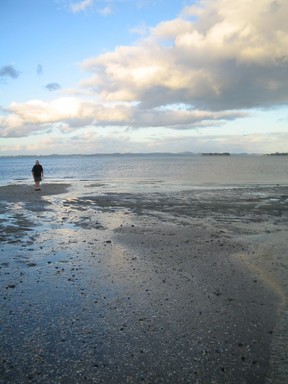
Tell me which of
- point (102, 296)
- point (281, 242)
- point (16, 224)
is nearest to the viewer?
point (102, 296)

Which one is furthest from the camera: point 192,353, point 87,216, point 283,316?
point 87,216

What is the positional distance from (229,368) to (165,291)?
2678 millimetres

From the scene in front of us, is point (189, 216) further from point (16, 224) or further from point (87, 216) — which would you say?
point (16, 224)

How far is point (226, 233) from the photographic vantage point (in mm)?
12766

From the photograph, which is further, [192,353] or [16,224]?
[16,224]

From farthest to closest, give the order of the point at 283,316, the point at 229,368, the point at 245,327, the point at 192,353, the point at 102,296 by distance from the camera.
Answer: the point at 102,296, the point at 283,316, the point at 245,327, the point at 192,353, the point at 229,368

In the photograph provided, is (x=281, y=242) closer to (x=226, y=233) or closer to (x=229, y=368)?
(x=226, y=233)

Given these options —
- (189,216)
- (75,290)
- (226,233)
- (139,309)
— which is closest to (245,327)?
(139,309)

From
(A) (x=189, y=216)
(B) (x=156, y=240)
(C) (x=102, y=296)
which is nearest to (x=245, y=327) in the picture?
(C) (x=102, y=296)

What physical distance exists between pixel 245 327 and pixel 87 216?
12230mm

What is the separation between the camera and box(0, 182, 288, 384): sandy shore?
14.6 feet

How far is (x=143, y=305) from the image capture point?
20.6 ft

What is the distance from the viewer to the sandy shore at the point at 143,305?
4.44 m

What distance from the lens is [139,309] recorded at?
611 cm
